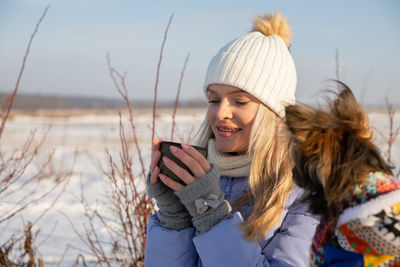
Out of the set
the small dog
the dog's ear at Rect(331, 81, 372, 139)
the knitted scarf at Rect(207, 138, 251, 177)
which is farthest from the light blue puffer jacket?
the dog's ear at Rect(331, 81, 372, 139)

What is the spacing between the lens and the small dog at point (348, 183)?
0.72 metres

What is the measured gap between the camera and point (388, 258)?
28.5 inches

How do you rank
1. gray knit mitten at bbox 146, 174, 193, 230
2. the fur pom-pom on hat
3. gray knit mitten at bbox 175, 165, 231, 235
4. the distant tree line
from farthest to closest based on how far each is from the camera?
1. the distant tree line
2. the fur pom-pom on hat
3. gray knit mitten at bbox 146, 174, 193, 230
4. gray knit mitten at bbox 175, 165, 231, 235

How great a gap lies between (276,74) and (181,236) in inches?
34.2

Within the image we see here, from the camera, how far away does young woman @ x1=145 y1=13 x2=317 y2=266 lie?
1.16 meters

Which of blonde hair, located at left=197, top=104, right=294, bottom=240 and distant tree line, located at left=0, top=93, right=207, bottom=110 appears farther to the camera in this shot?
distant tree line, located at left=0, top=93, right=207, bottom=110

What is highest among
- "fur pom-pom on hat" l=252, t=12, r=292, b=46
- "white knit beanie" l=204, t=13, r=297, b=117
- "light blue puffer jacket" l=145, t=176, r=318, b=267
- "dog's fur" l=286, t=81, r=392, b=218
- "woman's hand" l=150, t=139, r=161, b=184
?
"fur pom-pom on hat" l=252, t=12, r=292, b=46

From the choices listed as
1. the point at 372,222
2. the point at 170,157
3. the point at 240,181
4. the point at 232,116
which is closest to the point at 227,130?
the point at 232,116

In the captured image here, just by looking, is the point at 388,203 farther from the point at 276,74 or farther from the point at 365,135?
the point at 276,74

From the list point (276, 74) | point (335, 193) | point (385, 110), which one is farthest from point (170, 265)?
point (385, 110)

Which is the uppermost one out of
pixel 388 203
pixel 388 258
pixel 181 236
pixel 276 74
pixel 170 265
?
pixel 276 74

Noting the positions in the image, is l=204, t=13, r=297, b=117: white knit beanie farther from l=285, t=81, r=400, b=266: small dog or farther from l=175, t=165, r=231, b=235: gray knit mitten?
l=285, t=81, r=400, b=266: small dog

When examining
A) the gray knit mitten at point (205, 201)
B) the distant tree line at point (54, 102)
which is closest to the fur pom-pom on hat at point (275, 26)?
the distant tree line at point (54, 102)

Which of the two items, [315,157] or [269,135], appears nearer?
[315,157]
